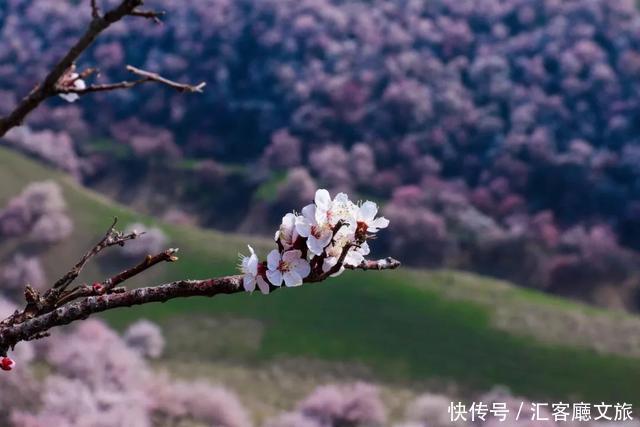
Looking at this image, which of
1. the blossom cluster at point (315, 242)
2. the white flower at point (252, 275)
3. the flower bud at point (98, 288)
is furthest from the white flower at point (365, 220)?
the flower bud at point (98, 288)

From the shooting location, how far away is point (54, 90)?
2.15 m

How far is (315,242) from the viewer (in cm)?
226

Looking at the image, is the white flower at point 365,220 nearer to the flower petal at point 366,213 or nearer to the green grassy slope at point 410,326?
the flower petal at point 366,213

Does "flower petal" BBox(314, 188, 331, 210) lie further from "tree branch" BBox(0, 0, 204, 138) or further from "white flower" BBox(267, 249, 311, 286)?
"tree branch" BBox(0, 0, 204, 138)

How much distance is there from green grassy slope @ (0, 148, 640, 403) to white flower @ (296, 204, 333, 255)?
11563 mm

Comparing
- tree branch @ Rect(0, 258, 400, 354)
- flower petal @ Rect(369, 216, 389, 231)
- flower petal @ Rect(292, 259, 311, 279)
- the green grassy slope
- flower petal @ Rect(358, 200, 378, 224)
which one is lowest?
tree branch @ Rect(0, 258, 400, 354)

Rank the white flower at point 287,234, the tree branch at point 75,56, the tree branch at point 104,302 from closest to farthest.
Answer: the tree branch at point 75,56
the tree branch at point 104,302
the white flower at point 287,234

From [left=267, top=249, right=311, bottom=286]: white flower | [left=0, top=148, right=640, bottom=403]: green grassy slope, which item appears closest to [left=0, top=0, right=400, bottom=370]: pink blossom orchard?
[left=267, top=249, right=311, bottom=286]: white flower

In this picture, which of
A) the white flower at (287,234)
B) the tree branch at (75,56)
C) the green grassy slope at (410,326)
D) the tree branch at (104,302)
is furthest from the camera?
the green grassy slope at (410,326)

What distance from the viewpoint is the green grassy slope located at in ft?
43.9

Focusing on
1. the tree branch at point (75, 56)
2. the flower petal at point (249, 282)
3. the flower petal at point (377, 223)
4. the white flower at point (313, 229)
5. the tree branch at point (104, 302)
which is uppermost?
the tree branch at point (75, 56)

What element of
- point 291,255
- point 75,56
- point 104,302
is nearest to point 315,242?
point 291,255

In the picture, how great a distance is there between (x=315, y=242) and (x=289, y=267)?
0.15 meters

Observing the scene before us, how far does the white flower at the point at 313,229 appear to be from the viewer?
89.1 inches
